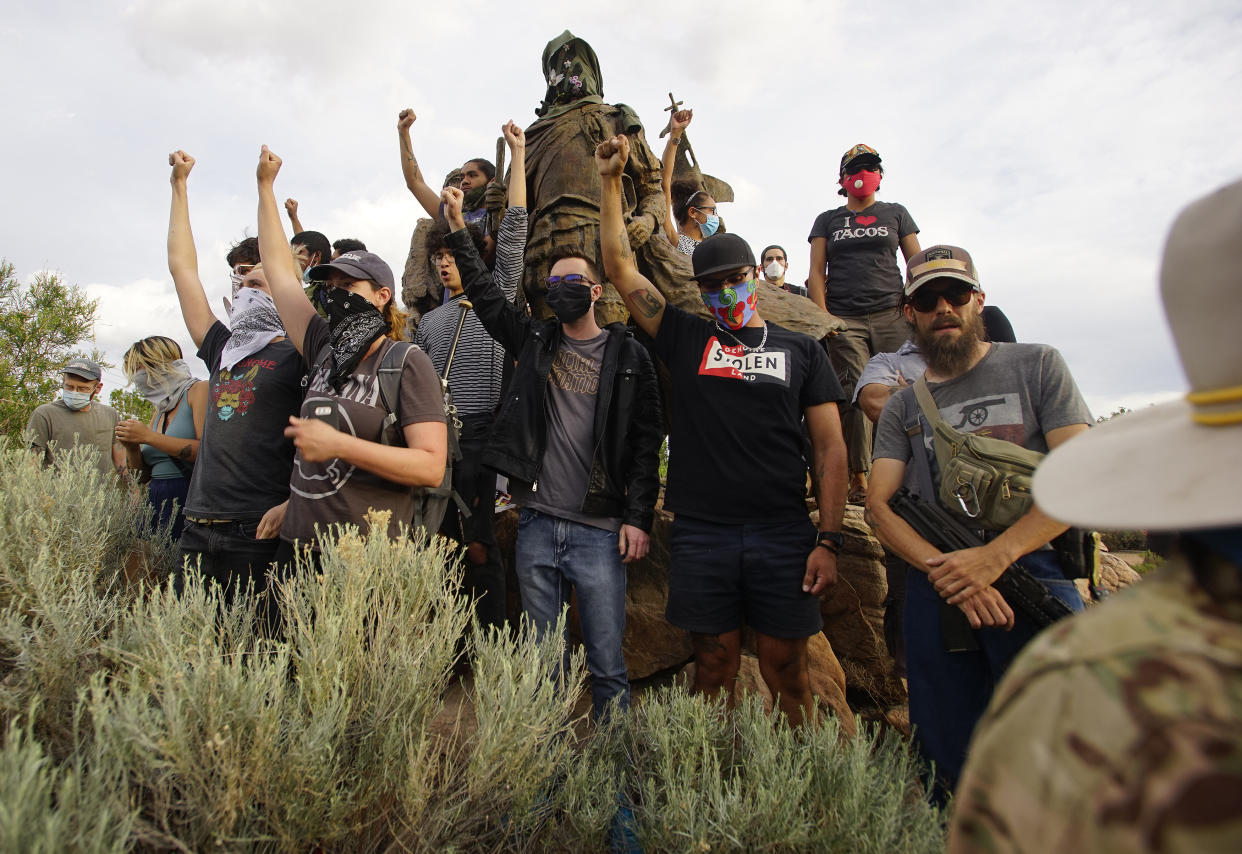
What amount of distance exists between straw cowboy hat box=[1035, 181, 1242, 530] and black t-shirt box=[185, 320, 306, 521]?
316cm

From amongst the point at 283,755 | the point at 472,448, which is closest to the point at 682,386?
the point at 472,448

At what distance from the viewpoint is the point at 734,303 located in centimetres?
354

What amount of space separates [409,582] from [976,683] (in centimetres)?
216

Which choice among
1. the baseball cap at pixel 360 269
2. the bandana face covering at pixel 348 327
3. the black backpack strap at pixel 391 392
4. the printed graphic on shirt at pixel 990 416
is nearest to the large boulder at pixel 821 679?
the printed graphic on shirt at pixel 990 416

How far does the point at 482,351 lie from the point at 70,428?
4537mm

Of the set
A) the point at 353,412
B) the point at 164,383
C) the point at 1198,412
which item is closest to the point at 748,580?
the point at 353,412

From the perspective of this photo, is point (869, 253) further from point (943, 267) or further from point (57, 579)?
point (57, 579)

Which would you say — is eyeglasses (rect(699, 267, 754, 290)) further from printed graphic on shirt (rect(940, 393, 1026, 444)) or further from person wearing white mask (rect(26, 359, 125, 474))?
person wearing white mask (rect(26, 359, 125, 474))

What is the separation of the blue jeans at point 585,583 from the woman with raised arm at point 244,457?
115 centimetres

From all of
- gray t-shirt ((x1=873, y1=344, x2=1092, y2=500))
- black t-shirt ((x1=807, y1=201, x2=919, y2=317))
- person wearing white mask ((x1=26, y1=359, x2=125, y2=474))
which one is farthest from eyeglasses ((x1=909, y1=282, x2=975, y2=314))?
person wearing white mask ((x1=26, y1=359, x2=125, y2=474))

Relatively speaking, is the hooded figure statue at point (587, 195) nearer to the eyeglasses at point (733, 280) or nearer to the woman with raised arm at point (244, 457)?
the eyeglasses at point (733, 280)

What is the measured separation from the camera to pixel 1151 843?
2.06ft

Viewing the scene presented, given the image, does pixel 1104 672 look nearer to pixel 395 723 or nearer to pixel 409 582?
pixel 395 723

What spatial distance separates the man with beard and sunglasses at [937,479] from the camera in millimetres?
2545
